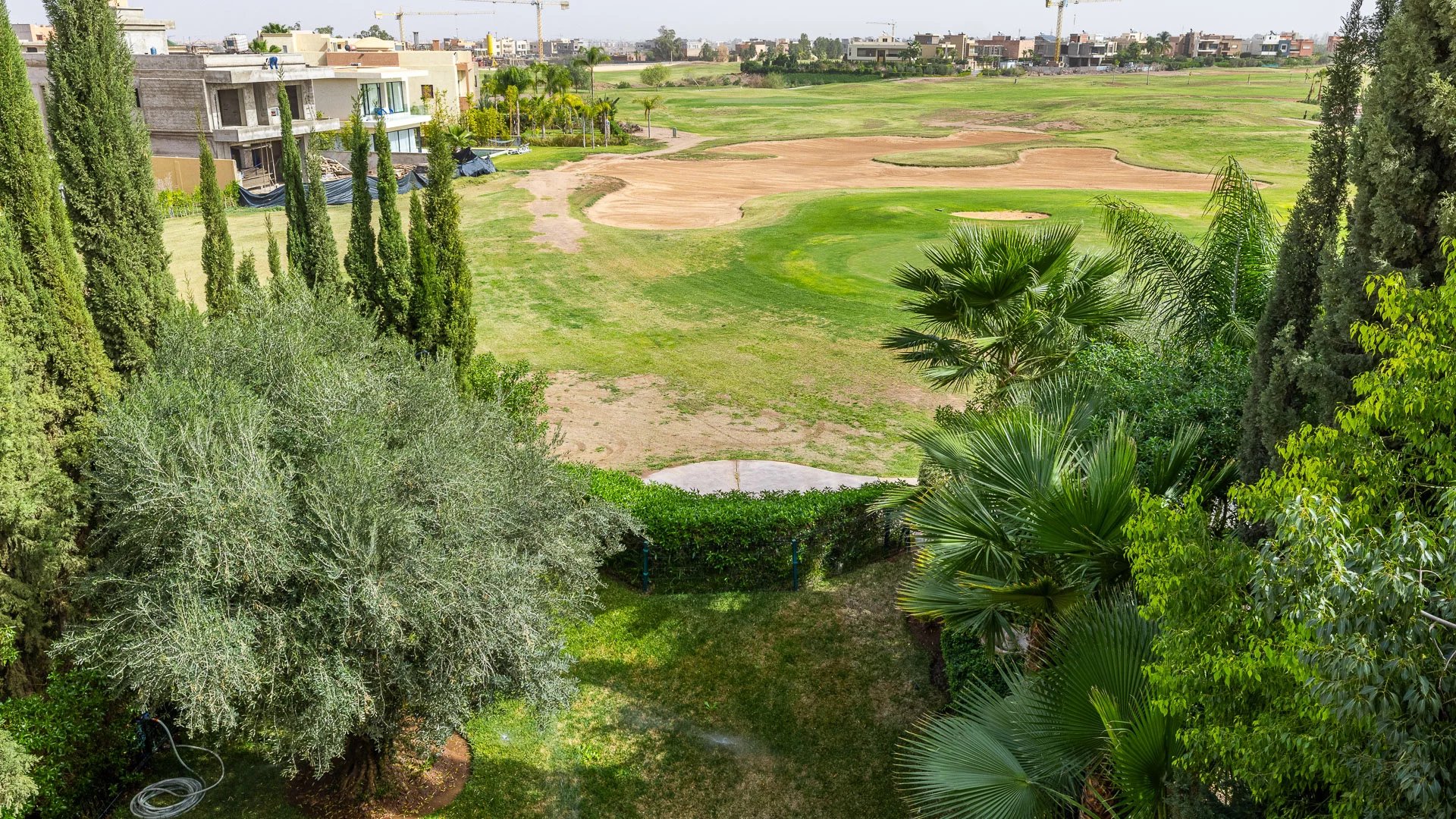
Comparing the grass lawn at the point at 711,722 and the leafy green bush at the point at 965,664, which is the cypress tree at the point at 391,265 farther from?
the leafy green bush at the point at 965,664

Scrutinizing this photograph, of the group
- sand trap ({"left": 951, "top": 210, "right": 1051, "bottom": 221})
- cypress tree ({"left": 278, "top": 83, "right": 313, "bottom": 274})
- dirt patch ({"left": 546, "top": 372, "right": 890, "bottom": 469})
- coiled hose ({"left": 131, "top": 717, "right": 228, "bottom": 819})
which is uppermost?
cypress tree ({"left": 278, "top": 83, "right": 313, "bottom": 274})

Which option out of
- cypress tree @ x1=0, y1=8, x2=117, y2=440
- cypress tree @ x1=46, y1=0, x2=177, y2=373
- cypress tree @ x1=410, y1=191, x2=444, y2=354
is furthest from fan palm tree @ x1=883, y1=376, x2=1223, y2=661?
cypress tree @ x1=410, y1=191, x2=444, y2=354

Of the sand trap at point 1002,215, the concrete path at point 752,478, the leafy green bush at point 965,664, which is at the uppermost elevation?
the sand trap at point 1002,215

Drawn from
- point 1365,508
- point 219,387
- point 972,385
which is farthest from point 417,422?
point 972,385

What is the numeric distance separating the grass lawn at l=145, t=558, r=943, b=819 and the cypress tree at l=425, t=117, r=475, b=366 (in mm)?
5731

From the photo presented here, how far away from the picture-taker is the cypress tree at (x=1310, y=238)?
29.0 ft

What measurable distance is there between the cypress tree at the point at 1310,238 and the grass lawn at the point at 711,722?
5034mm

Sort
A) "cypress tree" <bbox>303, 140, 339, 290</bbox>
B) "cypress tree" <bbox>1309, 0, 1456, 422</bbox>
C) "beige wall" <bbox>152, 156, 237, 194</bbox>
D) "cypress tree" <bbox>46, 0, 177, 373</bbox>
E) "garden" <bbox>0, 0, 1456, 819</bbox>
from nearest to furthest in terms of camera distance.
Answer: "garden" <bbox>0, 0, 1456, 819</bbox>, "cypress tree" <bbox>1309, 0, 1456, 422</bbox>, "cypress tree" <bbox>46, 0, 177, 373</bbox>, "cypress tree" <bbox>303, 140, 339, 290</bbox>, "beige wall" <bbox>152, 156, 237, 194</bbox>

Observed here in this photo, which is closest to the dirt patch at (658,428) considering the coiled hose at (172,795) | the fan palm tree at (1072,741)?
the coiled hose at (172,795)

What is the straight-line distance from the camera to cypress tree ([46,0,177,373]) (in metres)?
11.8

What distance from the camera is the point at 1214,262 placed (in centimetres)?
1241

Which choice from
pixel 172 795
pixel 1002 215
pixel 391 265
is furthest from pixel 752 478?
pixel 1002 215

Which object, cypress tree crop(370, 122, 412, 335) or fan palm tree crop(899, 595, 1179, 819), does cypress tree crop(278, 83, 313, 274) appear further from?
fan palm tree crop(899, 595, 1179, 819)

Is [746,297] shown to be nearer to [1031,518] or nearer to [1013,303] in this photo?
[1013,303]
